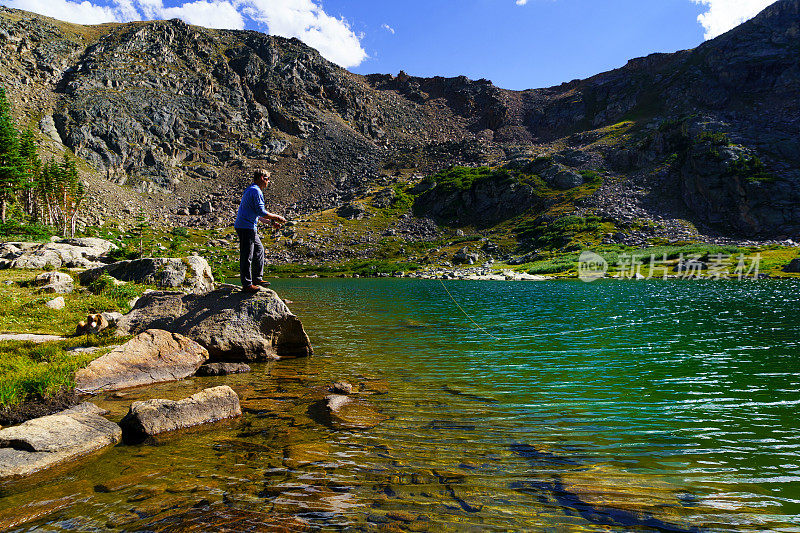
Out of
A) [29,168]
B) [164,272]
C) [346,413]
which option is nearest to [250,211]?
[346,413]

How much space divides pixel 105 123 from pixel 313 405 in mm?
217129

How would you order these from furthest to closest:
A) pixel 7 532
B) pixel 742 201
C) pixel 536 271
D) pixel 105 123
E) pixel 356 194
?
1. pixel 356 194
2. pixel 105 123
3. pixel 742 201
4. pixel 536 271
5. pixel 7 532

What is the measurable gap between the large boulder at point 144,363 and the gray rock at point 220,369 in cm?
28

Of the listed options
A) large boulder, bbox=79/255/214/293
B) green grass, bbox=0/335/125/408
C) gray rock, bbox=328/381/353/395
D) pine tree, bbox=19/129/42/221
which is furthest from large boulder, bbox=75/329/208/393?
pine tree, bbox=19/129/42/221

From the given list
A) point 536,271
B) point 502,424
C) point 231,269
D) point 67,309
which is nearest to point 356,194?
point 231,269

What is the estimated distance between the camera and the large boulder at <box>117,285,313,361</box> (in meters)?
13.9

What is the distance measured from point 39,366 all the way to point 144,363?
2.52 m

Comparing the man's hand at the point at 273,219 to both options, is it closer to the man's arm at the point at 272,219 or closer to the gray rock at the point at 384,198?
the man's arm at the point at 272,219

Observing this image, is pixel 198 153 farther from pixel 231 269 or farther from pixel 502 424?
pixel 502 424

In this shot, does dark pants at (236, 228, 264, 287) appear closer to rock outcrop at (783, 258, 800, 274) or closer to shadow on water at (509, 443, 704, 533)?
shadow on water at (509, 443, 704, 533)

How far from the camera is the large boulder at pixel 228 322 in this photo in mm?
13859

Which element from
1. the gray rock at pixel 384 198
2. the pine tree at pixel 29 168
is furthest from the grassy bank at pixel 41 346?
the gray rock at pixel 384 198

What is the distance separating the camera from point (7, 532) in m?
4.40

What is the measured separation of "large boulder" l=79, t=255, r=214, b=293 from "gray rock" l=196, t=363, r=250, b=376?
1676cm
